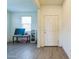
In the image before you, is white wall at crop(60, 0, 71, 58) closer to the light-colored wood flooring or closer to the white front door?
the light-colored wood flooring

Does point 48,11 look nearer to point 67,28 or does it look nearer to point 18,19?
point 67,28

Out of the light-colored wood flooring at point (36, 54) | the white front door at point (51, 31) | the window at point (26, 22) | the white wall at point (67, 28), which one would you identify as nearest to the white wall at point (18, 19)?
the window at point (26, 22)

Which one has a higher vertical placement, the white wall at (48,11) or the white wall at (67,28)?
the white wall at (48,11)

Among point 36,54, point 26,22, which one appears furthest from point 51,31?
point 26,22

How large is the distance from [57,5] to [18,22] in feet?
13.4

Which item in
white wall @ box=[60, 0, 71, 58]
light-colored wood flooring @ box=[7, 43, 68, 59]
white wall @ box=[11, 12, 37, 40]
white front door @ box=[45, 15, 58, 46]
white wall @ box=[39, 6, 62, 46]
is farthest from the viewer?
white wall @ box=[11, 12, 37, 40]

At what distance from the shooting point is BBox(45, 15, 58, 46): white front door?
793 centimetres

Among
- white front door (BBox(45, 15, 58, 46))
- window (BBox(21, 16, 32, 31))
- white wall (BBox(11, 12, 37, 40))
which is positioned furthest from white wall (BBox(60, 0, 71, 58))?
window (BBox(21, 16, 32, 31))

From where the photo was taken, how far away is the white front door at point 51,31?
7926 millimetres

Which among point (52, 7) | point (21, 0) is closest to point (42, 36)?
point (52, 7)

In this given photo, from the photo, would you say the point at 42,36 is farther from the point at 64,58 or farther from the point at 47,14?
the point at 64,58

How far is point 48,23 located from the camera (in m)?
7.95

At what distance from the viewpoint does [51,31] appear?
26.2 feet

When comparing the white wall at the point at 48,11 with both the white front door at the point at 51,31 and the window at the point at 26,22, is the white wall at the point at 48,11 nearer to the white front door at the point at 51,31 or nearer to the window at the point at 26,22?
the white front door at the point at 51,31
